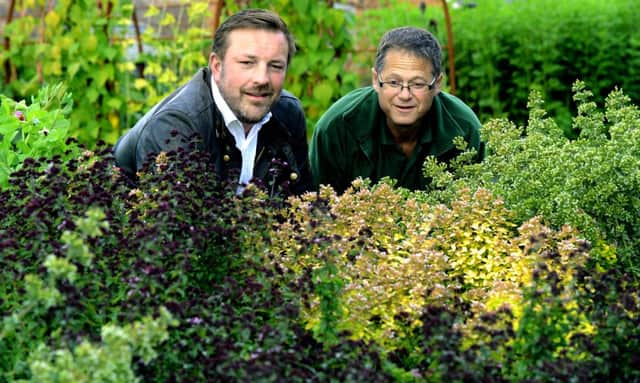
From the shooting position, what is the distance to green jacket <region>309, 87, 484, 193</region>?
4879mm

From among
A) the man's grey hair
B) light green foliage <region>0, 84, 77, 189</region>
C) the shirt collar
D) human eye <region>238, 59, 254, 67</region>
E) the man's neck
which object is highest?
the man's grey hair

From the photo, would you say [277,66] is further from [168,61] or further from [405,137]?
[168,61]

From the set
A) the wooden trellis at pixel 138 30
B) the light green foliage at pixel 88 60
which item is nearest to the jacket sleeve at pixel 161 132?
the wooden trellis at pixel 138 30

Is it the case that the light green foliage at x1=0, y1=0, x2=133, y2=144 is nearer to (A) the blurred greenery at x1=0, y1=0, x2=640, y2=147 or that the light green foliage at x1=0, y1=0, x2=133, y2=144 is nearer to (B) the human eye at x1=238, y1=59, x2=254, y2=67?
(A) the blurred greenery at x1=0, y1=0, x2=640, y2=147

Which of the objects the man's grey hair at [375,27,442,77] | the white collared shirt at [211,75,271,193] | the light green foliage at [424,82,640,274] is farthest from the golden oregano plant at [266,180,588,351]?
the man's grey hair at [375,27,442,77]

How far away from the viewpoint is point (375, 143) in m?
4.96

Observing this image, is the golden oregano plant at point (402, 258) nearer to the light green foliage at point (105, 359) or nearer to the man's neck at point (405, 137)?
the light green foliage at point (105, 359)

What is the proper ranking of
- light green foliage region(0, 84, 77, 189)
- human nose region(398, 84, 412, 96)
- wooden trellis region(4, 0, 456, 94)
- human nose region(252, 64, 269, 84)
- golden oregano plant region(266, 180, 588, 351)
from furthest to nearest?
1. wooden trellis region(4, 0, 456, 94)
2. human nose region(398, 84, 412, 96)
3. human nose region(252, 64, 269, 84)
4. light green foliage region(0, 84, 77, 189)
5. golden oregano plant region(266, 180, 588, 351)

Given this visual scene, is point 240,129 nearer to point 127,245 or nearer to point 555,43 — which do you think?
point 127,245

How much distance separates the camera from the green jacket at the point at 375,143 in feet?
16.0

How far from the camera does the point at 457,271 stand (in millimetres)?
3365

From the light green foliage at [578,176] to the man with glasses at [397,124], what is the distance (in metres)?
0.68

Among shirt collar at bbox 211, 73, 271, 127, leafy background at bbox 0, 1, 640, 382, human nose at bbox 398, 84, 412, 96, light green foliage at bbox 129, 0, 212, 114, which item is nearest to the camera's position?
leafy background at bbox 0, 1, 640, 382

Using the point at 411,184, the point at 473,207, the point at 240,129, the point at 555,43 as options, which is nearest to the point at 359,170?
the point at 411,184
